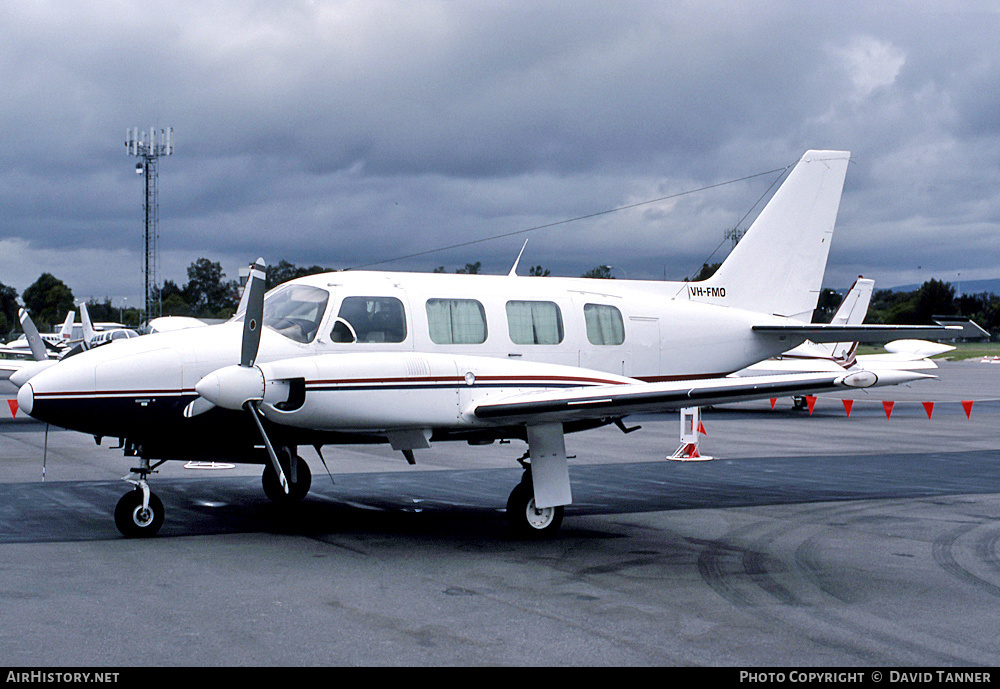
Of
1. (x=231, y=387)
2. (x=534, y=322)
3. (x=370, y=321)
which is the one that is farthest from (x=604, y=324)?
(x=231, y=387)

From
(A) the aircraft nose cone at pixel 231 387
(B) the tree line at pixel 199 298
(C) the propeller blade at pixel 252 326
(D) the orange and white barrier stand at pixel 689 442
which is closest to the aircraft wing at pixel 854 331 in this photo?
(D) the orange and white barrier stand at pixel 689 442

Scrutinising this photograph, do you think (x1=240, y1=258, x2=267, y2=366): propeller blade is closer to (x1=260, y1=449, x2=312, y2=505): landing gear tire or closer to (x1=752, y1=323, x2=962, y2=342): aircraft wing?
(x1=260, y1=449, x2=312, y2=505): landing gear tire

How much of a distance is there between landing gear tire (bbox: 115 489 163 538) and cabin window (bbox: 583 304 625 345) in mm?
5234

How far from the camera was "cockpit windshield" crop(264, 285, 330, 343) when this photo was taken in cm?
939

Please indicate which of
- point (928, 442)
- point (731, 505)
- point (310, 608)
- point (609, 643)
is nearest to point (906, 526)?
point (731, 505)

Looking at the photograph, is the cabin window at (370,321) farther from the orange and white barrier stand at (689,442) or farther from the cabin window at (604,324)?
the orange and white barrier stand at (689,442)

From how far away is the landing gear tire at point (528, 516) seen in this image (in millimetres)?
9398

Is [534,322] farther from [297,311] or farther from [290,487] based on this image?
[290,487]

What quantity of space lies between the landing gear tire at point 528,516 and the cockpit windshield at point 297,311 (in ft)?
8.91

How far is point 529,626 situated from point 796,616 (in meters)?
1.93

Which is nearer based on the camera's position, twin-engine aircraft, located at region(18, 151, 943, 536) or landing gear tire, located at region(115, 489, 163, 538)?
twin-engine aircraft, located at region(18, 151, 943, 536)

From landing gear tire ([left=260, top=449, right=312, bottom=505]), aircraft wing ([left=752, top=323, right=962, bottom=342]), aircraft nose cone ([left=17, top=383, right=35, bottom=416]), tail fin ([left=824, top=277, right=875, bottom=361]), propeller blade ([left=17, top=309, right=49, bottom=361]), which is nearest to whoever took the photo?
aircraft nose cone ([left=17, top=383, right=35, bottom=416])

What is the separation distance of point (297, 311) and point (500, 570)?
361 cm

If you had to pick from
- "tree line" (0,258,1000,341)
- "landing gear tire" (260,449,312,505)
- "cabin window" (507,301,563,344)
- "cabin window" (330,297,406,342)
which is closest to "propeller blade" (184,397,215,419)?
"cabin window" (330,297,406,342)
